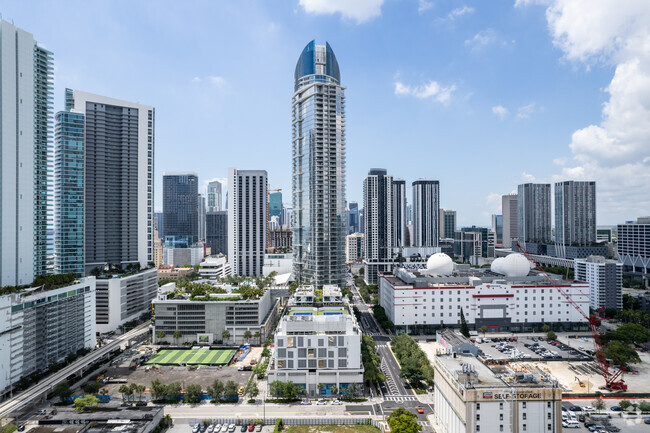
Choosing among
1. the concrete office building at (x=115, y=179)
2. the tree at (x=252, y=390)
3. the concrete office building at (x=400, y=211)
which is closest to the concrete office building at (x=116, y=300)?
the concrete office building at (x=115, y=179)

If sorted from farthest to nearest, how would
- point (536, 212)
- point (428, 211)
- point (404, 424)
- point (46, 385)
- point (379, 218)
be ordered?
point (536, 212) → point (428, 211) → point (379, 218) → point (46, 385) → point (404, 424)

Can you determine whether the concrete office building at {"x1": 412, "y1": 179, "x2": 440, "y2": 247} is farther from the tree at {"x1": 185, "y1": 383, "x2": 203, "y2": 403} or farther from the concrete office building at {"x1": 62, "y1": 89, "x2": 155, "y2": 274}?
the tree at {"x1": 185, "y1": 383, "x2": 203, "y2": 403}

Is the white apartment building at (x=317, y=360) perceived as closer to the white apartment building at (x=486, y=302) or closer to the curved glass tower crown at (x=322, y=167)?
the white apartment building at (x=486, y=302)

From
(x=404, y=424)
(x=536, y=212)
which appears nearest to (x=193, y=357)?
(x=404, y=424)

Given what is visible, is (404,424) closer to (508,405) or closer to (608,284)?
(508,405)

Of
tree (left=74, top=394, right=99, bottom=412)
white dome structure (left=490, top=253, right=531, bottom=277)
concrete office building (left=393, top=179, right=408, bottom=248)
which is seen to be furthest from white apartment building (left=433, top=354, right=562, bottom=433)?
concrete office building (left=393, top=179, right=408, bottom=248)
